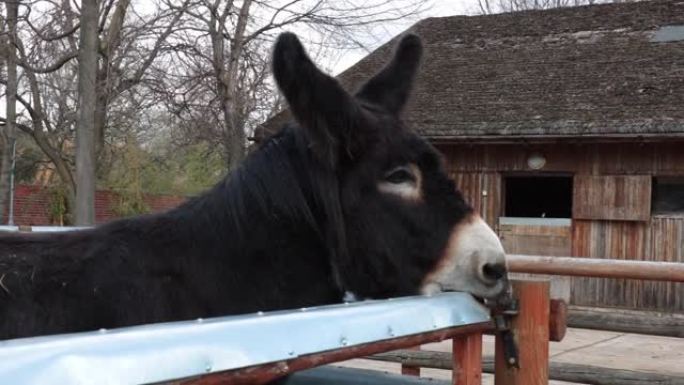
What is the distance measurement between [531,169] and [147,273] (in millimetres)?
11592

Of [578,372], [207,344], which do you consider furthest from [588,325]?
[207,344]

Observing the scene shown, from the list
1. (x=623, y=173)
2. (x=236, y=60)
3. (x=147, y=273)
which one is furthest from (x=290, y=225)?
(x=236, y=60)

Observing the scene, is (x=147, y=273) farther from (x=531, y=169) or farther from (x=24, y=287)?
(x=531, y=169)

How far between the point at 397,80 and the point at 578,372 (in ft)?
8.10

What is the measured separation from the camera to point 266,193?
208 cm

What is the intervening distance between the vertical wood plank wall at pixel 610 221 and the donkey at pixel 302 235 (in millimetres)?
10719

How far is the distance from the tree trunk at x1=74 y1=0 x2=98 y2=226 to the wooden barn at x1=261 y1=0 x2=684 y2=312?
152 inches

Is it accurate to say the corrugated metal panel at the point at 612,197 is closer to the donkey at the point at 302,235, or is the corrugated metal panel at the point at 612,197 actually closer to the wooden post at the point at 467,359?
the donkey at the point at 302,235

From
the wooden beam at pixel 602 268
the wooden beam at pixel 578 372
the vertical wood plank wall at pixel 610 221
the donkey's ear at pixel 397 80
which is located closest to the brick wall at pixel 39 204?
the vertical wood plank wall at pixel 610 221

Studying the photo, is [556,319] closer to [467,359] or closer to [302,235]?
[467,359]

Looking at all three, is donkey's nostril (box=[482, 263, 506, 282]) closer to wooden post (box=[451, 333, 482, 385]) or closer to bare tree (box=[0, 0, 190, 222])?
wooden post (box=[451, 333, 482, 385])

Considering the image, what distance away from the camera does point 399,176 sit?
2176 millimetres

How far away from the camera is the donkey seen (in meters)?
1.86

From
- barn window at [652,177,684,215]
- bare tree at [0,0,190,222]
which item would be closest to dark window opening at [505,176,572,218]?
barn window at [652,177,684,215]
